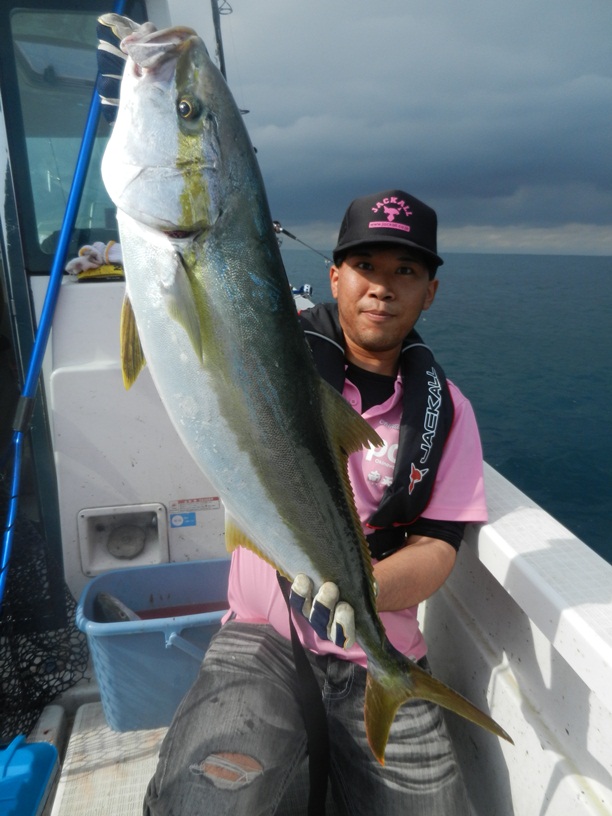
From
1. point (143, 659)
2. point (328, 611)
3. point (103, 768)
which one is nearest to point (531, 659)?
point (328, 611)

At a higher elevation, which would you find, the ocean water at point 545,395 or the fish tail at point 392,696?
Answer: the fish tail at point 392,696

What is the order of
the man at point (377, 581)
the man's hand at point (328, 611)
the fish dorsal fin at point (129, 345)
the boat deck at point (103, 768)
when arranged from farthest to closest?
the boat deck at point (103, 768) → the man at point (377, 581) → the man's hand at point (328, 611) → the fish dorsal fin at point (129, 345)

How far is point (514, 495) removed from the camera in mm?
2590

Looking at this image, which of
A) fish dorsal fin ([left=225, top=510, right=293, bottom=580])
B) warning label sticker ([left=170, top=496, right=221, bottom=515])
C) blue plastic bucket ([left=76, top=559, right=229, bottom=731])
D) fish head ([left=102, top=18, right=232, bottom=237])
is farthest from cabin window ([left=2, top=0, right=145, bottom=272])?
fish dorsal fin ([left=225, top=510, right=293, bottom=580])

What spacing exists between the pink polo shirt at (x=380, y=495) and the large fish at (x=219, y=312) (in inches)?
24.5

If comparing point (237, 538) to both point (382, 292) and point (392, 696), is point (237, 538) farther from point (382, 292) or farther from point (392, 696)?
point (382, 292)

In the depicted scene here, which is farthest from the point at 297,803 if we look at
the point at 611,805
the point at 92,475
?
the point at 92,475

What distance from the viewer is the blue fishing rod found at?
2.83 m

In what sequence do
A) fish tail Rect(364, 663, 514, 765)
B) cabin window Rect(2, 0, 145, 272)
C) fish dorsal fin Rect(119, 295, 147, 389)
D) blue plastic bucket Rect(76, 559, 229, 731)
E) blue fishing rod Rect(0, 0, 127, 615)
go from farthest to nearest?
cabin window Rect(2, 0, 145, 272)
blue fishing rod Rect(0, 0, 127, 615)
blue plastic bucket Rect(76, 559, 229, 731)
fish tail Rect(364, 663, 514, 765)
fish dorsal fin Rect(119, 295, 147, 389)

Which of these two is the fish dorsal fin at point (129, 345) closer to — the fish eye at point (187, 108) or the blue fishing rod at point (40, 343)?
the fish eye at point (187, 108)

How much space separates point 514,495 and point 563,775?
107 cm

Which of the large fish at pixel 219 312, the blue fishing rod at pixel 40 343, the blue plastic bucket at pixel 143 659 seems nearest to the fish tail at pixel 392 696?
the large fish at pixel 219 312

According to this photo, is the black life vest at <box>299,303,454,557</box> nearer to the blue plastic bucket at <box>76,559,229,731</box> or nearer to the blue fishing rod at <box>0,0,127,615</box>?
the blue plastic bucket at <box>76,559,229,731</box>

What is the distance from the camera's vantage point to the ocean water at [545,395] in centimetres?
811
